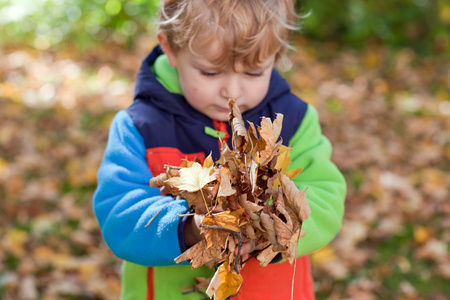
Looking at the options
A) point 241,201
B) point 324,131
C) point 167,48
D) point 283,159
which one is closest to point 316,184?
point 283,159

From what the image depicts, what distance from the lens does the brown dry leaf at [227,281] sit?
4.16 feet

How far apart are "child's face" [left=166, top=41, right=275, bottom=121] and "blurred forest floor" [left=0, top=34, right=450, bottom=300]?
1.72 m

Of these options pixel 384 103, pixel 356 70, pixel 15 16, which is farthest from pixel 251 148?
pixel 15 16

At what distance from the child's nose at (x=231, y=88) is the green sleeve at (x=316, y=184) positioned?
27cm

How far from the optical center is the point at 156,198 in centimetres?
155

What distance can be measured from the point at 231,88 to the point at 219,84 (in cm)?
5

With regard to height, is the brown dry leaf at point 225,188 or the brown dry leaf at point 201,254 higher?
the brown dry leaf at point 225,188

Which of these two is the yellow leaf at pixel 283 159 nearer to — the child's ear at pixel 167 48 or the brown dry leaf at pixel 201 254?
the brown dry leaf at pixel 201 254

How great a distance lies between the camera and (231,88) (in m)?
1.67

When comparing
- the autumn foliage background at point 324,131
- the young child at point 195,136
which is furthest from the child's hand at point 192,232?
the autumn foliage background at point 324,131

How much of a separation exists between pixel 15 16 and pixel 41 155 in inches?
108

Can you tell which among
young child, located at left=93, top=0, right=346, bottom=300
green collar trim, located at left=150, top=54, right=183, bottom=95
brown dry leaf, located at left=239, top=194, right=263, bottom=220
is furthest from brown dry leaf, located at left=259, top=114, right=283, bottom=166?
green collar trim, located at left=150, top=54, right=183, bottom=95

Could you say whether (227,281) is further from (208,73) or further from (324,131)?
(324,131)

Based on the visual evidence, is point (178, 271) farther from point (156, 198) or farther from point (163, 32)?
point (163, 32)
